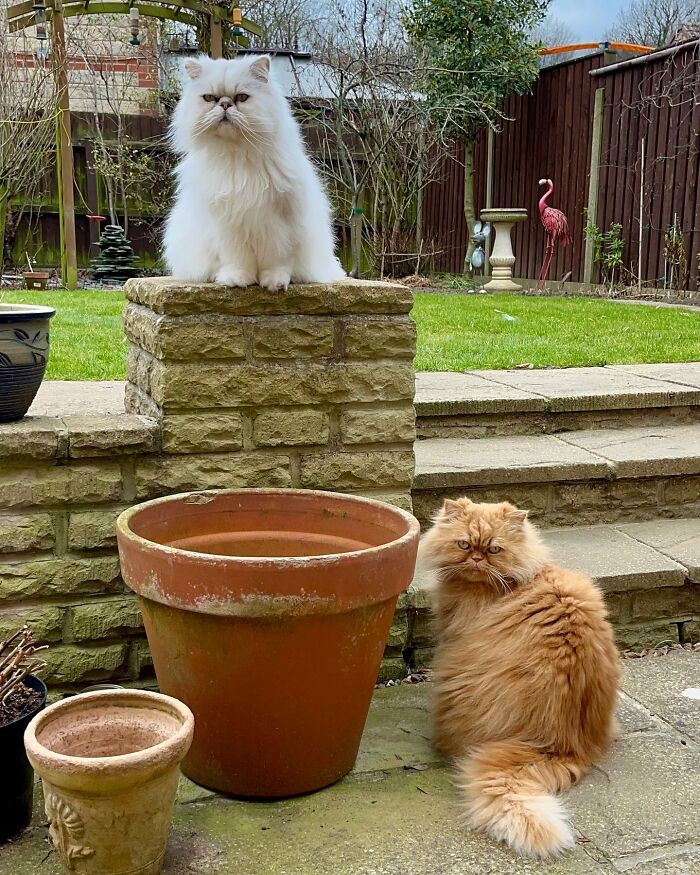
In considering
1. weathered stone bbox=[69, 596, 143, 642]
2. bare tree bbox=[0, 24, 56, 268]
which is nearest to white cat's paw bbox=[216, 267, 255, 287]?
weathered stone bbox=[69, 596, 143, 642]

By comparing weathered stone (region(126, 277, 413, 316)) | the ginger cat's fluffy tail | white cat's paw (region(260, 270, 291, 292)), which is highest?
white cat's paw (region(260, 270, 291, 292))

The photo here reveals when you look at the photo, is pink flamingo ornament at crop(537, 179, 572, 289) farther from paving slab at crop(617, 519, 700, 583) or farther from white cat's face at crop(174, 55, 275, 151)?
white cat's face at crop(174, 55, 275, 151)

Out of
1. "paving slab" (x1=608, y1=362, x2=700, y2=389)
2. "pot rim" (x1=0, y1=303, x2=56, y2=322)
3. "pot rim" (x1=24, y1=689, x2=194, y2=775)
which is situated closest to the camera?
"pot rim" (x1=24, y1=689, x2=194, y2=775)

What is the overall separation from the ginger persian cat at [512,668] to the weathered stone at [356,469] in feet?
1.00

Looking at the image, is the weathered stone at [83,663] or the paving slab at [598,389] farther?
the paving slab at [598,389]

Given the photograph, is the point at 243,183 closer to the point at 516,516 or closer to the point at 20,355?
the point at 20,355

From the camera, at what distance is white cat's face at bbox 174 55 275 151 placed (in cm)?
213

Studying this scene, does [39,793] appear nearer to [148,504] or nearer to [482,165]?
[148,504]

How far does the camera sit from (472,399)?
11.4ft

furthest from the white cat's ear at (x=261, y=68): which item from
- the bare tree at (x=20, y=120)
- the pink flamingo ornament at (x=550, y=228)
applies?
the pink flamingo ornament at (x=550, y=228)

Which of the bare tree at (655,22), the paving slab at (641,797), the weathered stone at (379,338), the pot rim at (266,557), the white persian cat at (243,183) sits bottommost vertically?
the paving slab at (641,797)

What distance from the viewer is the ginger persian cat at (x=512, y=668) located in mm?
1901

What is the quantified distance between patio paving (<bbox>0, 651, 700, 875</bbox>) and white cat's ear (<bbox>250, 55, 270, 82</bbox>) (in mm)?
1740

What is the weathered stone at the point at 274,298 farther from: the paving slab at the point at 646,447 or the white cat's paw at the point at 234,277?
the paving slab at the point at 646,447
